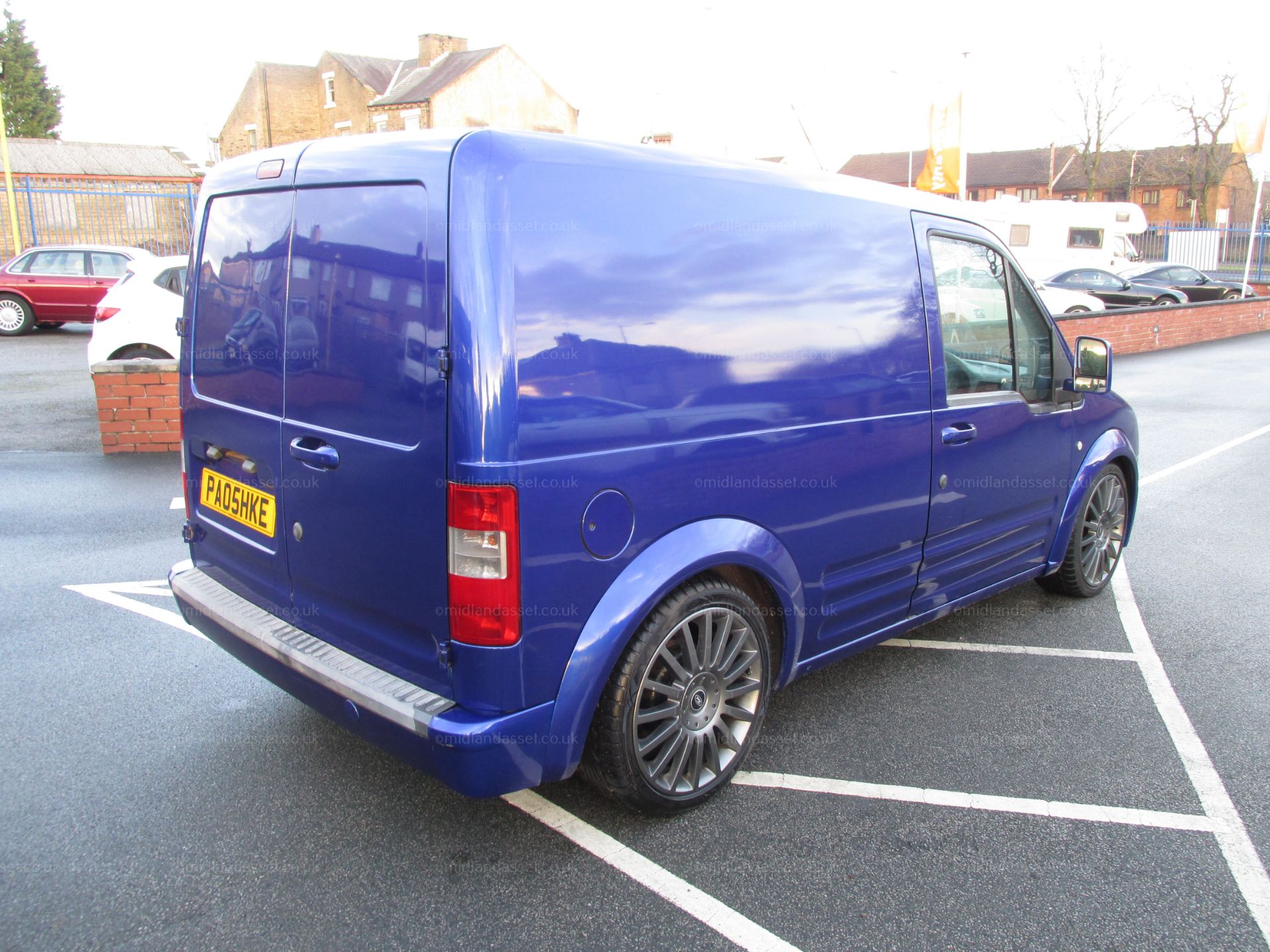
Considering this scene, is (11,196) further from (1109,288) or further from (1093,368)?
(1109,288)

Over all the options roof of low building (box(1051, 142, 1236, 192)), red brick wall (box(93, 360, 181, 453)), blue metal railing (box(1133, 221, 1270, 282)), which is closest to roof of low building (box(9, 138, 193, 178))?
red brick wall (box(93, 360, 181, 453))

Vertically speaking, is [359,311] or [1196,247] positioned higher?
[1196,247]

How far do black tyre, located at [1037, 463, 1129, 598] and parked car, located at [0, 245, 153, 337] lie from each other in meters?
16.9

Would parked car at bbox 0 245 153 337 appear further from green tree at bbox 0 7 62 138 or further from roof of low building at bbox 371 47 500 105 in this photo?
green tree at bbox 0 7 62 138

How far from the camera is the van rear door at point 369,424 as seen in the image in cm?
250

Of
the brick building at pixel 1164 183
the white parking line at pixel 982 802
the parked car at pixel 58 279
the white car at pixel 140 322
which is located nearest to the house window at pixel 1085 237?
the parked car at pixel 58 279

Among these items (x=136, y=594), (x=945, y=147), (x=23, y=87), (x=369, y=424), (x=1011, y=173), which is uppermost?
(x=23, y=87)

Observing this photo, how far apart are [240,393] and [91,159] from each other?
55818 millimetres

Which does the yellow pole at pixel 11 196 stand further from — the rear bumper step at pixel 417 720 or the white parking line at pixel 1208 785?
the white parking line at pixel 1208 785

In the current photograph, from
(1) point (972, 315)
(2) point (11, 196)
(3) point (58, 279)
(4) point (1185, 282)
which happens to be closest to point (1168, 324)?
(4) point (1185, 282)

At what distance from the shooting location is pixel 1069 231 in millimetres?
29734

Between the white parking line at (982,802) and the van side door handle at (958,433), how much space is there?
1304 mm

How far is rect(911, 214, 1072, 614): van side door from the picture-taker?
3740 millimetres

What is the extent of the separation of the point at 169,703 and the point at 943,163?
17931 millimetres
